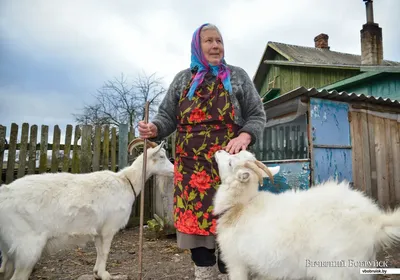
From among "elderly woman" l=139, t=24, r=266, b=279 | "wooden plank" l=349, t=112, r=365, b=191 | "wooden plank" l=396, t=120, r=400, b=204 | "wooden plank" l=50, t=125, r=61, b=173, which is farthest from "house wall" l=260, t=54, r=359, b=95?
→ "wooden plank" l=50, t=125, r=61, b=173

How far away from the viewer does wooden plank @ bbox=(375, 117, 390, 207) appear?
646 centimetres

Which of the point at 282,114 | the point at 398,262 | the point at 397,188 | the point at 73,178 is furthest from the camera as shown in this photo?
the point at 397,188

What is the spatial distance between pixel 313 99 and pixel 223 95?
3.87m

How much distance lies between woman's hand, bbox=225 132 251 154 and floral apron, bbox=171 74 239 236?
99 mm

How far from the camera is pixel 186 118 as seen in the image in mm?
2506

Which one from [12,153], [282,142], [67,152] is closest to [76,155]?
[67,152]

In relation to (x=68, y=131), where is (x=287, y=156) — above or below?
below

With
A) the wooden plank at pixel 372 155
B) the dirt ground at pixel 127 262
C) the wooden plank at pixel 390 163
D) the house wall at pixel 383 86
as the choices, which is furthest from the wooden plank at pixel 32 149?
the house wall at pixel 383 86

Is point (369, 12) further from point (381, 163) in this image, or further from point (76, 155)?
point (76, 155)

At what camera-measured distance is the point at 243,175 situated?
2.25m

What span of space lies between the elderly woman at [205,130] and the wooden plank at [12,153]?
15.8 feet

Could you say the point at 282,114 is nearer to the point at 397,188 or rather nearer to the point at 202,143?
the point at 397,188

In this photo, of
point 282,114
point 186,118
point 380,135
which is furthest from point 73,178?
point 380,135

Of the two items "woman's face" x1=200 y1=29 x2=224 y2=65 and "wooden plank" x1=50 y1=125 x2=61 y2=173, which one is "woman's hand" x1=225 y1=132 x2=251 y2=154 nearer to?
"woman's face" x1=200 y1=29 x2=224 y2=65
